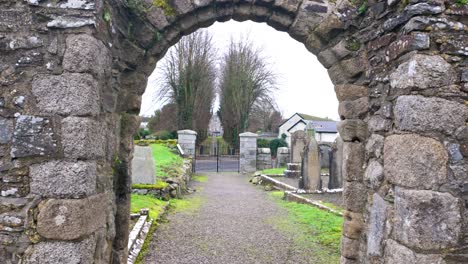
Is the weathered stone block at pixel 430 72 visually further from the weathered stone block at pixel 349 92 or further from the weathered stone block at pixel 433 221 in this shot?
the weathered stone block at pixel 349 92

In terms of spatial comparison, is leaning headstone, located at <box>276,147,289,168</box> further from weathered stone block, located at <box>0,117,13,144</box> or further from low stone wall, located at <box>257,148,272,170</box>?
weathered stone block, located at <box>0,117,13,144</box>

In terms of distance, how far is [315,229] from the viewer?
696cm

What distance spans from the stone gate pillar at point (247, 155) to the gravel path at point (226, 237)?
9222 millimetres

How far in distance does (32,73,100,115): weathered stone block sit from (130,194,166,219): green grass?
438 centimetres

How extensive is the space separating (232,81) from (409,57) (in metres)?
27.7

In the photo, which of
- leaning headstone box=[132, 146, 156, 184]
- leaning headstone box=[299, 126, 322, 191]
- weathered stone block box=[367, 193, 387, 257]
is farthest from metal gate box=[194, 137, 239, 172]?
weathered stone block box=[367, 193, 387, 257]

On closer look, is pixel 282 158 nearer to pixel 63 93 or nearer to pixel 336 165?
pixel 336 165

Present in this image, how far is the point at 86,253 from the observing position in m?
2.67

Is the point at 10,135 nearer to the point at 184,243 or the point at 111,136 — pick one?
the point at 111,136

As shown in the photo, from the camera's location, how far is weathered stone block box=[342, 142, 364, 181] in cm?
371

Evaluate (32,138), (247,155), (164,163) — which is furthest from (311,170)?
(32,138)

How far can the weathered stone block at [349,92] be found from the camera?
3.70 metres

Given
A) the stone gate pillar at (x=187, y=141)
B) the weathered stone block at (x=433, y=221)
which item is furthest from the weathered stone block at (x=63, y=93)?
the stone gate pillar at (x=187, y=141)

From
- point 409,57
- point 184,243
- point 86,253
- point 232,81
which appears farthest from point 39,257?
point 232,81
